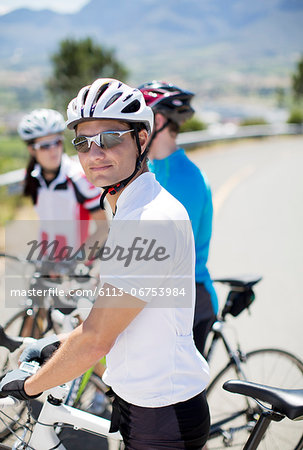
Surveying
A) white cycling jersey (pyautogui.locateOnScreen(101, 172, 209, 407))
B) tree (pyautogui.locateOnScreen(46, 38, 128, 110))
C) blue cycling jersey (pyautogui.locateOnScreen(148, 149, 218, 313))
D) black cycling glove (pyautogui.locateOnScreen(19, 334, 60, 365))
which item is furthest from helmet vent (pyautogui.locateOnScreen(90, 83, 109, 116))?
tree (pyautogui.locateOnScreen(46, 38, 128, 110))

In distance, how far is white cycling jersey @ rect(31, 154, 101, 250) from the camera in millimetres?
3902

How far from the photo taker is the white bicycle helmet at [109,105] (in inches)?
76.4

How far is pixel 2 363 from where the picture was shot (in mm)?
3178

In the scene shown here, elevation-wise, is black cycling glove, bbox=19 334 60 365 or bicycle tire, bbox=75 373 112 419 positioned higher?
black cycling glove, bbox=19 334 60 365

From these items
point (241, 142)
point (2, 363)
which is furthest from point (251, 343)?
point (241, 142)

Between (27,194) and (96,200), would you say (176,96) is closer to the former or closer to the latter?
(96,200)

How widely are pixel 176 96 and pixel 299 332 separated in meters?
3.13

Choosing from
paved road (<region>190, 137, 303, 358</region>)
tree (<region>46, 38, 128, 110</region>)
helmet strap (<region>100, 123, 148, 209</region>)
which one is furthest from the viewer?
tree (<region>46, 38, 128, 110</region>)

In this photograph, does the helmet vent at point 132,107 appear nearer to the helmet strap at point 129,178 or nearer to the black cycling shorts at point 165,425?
the helmet strap at point 129,178

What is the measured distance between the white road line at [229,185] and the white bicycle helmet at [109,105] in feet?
25.1

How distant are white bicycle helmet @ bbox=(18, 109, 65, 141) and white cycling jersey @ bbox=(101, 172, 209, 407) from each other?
2.53 meters

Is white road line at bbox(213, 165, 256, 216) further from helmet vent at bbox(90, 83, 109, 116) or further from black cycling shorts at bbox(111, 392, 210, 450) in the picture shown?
black cycling shorts at bbox(111, 392, 210, 450)

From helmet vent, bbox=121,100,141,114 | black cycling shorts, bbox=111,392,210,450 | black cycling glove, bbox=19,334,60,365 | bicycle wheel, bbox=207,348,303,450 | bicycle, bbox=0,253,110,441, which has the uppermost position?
helmet vent, bbox=121,100,141,114

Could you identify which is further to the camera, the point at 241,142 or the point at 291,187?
the point at 241,142
